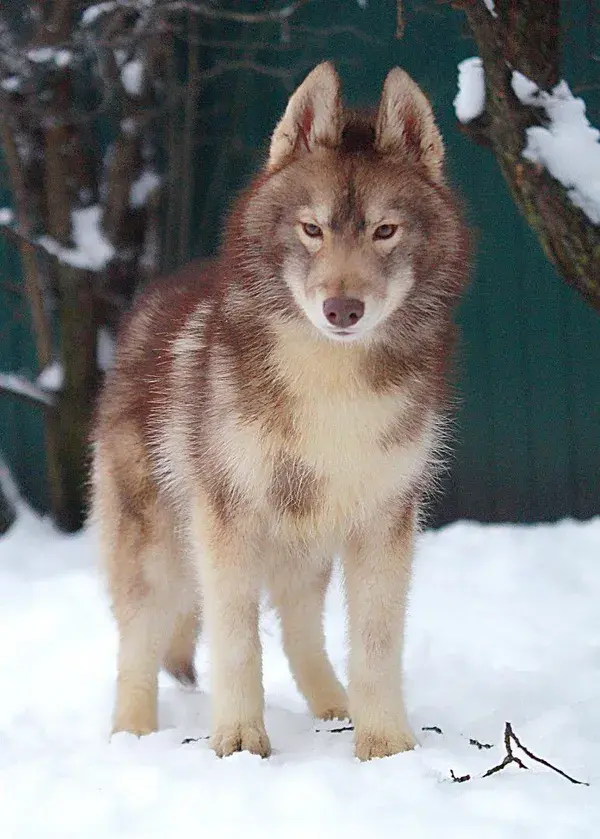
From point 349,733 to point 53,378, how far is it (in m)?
4.01

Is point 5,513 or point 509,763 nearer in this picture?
point 509,763

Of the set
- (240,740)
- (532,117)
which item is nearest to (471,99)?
(532,117)

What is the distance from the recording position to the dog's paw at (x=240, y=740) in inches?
135

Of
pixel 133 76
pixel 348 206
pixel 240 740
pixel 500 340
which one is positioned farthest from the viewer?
pixel 133 76

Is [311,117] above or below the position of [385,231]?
above

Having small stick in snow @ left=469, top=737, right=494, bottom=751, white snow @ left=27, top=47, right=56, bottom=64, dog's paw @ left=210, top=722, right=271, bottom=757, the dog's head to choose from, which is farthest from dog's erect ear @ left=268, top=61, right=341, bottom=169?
white snow @ left=27, top=47, right=56, bottom=64

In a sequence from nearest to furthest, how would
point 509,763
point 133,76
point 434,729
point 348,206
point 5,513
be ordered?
point 509,763 < point 348,206 < point 434,729 < point 133,76 < point 5,513

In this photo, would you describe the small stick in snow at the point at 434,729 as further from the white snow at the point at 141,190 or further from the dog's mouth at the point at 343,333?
the white snow at the point at 141,190

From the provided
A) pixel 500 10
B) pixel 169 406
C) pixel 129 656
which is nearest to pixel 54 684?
pixel 129 656

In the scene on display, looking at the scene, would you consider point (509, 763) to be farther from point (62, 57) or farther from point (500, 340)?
point (62, 57)

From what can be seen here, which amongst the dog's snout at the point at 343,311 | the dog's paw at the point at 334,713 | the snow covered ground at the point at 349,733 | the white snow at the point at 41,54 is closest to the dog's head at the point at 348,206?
the dog's snout at the point at 343,311

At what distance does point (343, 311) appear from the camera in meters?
3.01

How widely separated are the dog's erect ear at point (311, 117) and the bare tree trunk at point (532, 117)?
0.94 meters

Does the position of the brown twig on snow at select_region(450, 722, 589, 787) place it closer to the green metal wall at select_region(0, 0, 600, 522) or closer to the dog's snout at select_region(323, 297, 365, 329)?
the dog's snout at select_region(323, 297, 365, 329)
